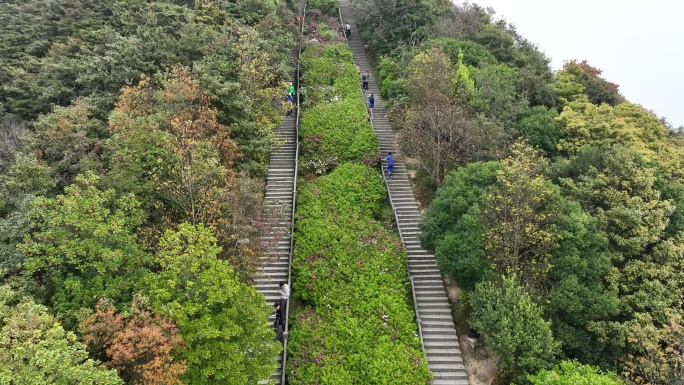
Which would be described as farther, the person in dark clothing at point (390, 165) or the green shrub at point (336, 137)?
the green shrub at point (336, 137)

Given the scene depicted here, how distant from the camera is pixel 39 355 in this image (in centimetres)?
966

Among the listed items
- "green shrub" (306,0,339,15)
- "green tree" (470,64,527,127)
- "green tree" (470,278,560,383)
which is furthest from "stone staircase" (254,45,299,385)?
"green shrub" (306,0,339,15)

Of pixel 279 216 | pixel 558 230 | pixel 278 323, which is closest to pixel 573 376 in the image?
pixel 558 230

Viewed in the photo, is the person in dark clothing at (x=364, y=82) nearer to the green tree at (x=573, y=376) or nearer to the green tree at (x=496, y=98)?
the green tree at (x=496, y=98)

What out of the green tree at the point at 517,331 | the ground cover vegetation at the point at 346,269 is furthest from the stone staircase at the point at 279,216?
the green tree at the point at 517,331

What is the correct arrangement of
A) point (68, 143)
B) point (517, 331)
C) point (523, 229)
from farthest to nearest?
1. point (68, 143)
2. point (523, 229)
3. point (517, 331)

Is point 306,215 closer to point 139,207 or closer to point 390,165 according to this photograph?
point 390,165

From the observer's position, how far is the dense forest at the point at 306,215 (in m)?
12.7

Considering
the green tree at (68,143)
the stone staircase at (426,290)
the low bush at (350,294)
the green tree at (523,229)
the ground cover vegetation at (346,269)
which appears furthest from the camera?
the green tree at (68,143)

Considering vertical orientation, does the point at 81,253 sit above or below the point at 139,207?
above

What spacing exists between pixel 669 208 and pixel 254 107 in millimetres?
21802

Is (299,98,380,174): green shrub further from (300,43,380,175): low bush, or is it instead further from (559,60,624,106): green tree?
(559,60,624,106): green tree

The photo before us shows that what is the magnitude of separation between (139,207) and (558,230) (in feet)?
55.7

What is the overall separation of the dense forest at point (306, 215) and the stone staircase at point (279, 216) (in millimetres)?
764
